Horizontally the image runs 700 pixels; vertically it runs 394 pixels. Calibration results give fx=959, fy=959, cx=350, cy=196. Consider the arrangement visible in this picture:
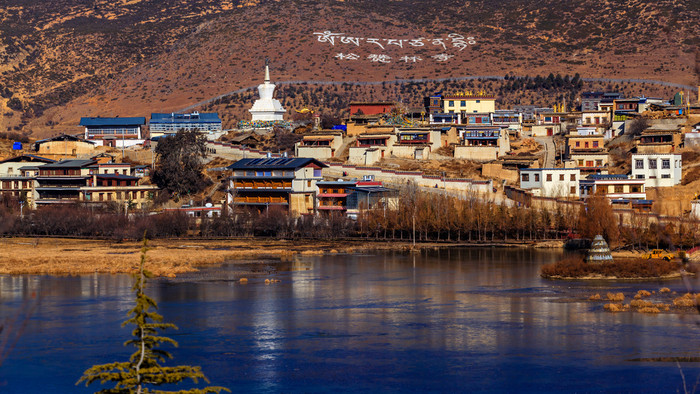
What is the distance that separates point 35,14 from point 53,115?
168ft

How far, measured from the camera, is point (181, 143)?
302 ft

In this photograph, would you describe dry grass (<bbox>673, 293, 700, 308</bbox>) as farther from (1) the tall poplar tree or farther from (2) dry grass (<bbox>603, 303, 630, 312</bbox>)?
(1) the tall poplar tree

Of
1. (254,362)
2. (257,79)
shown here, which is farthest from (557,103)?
(254,362)

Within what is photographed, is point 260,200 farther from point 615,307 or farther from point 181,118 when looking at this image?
point 615,307

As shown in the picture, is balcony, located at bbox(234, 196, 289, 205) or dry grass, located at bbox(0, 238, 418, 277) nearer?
dry grass, located at bbox(0, 238, 418, 277)

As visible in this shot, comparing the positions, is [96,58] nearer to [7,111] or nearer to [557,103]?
[7,111]

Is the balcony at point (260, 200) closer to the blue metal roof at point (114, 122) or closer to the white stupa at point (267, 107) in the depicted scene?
the blue metal roof at point (114, 122)

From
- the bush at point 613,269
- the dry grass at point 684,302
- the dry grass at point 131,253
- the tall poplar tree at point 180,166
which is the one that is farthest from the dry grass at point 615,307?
the tall poplar tree at point 180,166

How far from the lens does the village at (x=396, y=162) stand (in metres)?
79.6

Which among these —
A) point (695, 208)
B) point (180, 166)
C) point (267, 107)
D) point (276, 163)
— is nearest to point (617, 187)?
point (695, 208)

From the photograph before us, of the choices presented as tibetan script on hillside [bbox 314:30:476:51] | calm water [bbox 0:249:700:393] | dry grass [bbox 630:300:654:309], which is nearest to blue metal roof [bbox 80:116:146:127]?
calm water [bbox 0:249:700:393]

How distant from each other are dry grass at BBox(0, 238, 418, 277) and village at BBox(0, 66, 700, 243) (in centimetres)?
788

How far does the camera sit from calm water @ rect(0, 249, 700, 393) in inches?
1216

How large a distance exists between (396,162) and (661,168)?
2523cm
